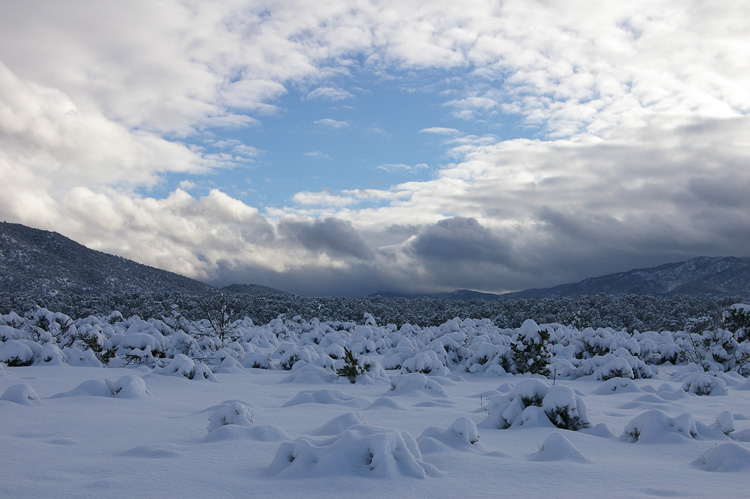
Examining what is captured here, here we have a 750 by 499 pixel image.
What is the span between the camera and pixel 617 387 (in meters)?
10.4

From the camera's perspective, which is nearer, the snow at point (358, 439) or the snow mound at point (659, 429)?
the snow at point (358, 439)

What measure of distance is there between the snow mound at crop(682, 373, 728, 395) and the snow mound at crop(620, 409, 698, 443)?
4770 mm

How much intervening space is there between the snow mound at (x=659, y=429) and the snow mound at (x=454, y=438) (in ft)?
6.44

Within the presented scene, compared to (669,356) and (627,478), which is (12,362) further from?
(669,356)

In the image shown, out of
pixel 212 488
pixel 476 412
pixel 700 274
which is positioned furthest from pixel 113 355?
pixel 700 274

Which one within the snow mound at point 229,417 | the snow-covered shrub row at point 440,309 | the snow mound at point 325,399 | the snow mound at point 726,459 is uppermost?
the snow-covered shrub row at point 440,309

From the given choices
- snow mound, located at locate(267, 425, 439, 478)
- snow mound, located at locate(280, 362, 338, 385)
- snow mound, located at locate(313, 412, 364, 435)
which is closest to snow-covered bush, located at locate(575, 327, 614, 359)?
snow mound, located at locate(280, 362, 338, 385)

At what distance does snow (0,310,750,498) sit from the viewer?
3.86m

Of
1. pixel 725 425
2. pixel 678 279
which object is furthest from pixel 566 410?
pixel 678 279

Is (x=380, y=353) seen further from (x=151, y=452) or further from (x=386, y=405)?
(x=151, y=452)

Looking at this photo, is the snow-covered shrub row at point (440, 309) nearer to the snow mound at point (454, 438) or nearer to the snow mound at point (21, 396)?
the snow mound at point (21, 396)

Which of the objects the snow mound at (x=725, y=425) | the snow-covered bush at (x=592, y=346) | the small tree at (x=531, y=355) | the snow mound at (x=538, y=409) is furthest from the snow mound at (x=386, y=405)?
the snow-covered bush at (x=592, y=346)

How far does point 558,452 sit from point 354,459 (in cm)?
184

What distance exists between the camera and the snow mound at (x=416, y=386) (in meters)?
9.44
